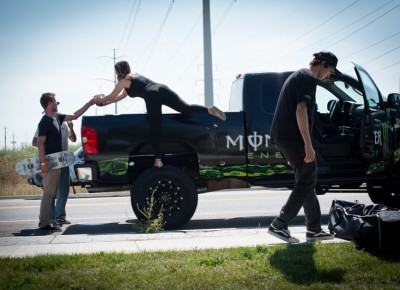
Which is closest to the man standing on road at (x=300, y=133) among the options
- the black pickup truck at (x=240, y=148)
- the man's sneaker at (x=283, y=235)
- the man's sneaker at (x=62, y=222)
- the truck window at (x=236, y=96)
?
the man's sneaker at (x=283, y=235)

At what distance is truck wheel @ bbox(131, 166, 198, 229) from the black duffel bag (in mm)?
2199

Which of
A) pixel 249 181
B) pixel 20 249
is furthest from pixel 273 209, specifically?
pixel 20 249

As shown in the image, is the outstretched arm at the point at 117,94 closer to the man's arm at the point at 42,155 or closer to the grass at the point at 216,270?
the man's arm at the point at 42,155

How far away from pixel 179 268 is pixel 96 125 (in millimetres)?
3473

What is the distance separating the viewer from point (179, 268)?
5.11m

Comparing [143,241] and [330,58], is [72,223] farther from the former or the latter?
[330,58]

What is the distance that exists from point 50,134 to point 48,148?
0.20 meters

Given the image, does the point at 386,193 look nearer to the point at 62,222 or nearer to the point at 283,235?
the point at 283,235

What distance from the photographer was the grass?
4.64m

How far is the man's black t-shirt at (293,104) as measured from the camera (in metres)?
6.01

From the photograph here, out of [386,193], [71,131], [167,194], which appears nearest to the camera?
[167,194]

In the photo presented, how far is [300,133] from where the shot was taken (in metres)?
6.20

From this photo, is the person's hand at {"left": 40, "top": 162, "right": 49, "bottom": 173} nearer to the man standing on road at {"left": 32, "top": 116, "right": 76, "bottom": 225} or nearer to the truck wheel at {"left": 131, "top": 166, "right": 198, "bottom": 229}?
the man standing on road at {"left": 32, "top": 116, "right": 76, "bottom": 225}

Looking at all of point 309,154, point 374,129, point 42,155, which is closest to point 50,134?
point 42,155
